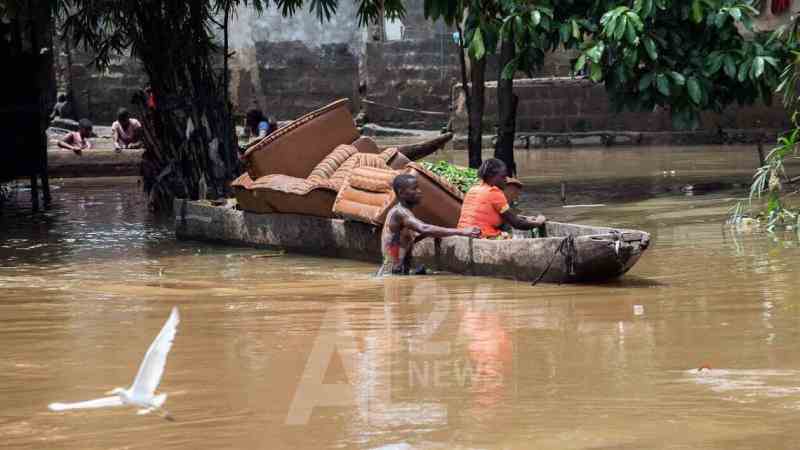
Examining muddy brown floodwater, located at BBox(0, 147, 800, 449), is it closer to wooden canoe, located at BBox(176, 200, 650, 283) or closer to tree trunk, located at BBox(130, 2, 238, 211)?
wooden canoe, located at BBox(176, 200, 650, 283)

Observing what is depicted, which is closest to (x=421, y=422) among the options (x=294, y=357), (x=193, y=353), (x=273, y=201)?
(x=294, y=357)

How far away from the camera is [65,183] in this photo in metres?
19.0

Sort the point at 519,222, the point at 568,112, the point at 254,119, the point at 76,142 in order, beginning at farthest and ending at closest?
the point at 254,119 < the point at 568,112 < the point at 76,142 < the point at 519,222

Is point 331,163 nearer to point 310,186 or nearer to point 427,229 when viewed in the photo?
point 310,186

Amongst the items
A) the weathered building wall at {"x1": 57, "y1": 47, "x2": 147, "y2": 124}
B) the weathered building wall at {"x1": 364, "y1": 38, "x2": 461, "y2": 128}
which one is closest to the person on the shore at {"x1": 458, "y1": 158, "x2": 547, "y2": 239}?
the weathered building wall at {"x1": 364, "y1": 38, "x2": 461, "y2": 128}

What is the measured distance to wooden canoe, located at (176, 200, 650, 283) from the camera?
8281mm

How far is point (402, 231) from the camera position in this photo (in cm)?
956

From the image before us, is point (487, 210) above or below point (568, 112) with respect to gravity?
below

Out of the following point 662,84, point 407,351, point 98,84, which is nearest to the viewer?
point 407,351

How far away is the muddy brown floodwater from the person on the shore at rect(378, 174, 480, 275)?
0.26 meters

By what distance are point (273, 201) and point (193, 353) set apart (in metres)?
4.94

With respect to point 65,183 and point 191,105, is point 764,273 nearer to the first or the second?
point 191,105

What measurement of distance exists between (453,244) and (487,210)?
33 centimetres

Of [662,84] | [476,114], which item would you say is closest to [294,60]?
[476,114]
